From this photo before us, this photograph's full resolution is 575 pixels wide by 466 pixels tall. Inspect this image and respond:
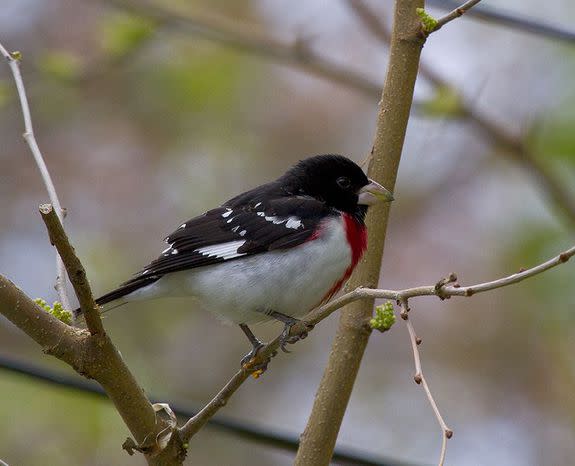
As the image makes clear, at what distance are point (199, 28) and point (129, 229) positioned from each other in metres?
2.22

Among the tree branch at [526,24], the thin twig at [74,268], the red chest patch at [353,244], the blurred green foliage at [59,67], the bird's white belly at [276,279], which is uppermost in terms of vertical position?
the tree branch at [526,24]

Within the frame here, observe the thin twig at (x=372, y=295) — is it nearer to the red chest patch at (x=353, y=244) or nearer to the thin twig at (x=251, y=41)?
the red chest patch at (x=353, y=244)

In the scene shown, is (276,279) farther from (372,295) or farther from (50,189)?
(372,295)

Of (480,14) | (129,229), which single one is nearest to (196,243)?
(480,14)

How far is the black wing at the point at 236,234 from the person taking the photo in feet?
11.4

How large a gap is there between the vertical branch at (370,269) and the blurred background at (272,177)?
290 centimetres

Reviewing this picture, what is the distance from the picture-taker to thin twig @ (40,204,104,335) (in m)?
2.20

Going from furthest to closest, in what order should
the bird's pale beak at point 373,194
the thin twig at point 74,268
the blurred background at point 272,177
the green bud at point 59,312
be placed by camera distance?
the blurred background at point 272,177 → the bird's pale beak at point 373,194 → the green bud at point 59,312 → the thin twig at point 74,268

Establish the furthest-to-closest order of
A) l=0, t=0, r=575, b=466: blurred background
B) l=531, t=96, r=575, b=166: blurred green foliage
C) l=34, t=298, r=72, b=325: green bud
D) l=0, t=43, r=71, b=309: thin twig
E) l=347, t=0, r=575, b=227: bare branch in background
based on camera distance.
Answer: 1. l=0, t=0, r=575, b=466: blurred background
2. l=531, t=96, r=575, b=166: blurred green foliage
3. l=347, t=0, r=575, b=227: bare branch in background
4. l=0, t=43, r=71, b=309: thin twig
5. l=34, t=298, r=72, b=325: green bud

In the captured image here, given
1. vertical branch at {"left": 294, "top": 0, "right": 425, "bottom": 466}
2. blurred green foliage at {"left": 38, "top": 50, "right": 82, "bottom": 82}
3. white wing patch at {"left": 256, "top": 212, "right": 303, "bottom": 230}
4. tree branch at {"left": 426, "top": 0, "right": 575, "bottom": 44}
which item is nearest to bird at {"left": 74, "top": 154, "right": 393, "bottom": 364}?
white wing patch at {"left": 256, "top": 212, "right": 303, "bottom": 230}

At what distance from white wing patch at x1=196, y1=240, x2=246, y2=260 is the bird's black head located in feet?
1.50

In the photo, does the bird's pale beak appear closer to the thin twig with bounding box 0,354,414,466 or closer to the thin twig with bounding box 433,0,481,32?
the thin twig with bounding box 433,0,481,32

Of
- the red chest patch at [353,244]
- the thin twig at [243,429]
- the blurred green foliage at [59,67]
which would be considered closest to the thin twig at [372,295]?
the thin twig at [243,429]

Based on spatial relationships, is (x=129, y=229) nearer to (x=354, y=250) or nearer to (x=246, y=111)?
(x=246, y=111)
